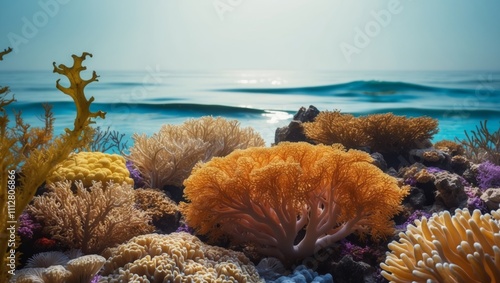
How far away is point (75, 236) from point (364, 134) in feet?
11.6

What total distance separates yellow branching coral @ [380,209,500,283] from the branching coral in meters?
2.06

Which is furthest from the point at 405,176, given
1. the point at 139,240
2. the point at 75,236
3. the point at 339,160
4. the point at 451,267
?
the point at 75,236

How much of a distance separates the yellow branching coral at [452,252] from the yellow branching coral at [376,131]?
2735 mm

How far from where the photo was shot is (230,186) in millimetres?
3180

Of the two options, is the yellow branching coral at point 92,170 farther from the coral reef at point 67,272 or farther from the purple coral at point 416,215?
the purple coral at point 416,215

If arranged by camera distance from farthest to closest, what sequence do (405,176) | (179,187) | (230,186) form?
(179,187) → (405,176) → (230,186)

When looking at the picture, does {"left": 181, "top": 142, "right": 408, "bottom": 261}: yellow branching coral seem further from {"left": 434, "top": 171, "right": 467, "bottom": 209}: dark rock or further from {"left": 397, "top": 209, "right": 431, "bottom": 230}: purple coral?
{"left": 434, "top": 171, "right": 467, "bottom": 209}: dark rock

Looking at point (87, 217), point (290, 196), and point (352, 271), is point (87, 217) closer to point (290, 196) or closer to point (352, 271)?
point (290, 196)

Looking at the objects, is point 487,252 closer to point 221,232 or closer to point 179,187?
point 221,232

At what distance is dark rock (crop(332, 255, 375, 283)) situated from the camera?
10.7 feet

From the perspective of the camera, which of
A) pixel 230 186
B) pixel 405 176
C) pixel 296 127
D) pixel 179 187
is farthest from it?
pixel 296 127

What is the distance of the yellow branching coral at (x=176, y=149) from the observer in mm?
4953

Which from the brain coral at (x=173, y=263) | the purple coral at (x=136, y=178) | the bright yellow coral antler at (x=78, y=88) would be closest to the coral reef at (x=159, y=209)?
the brain coral at (x=173, y=263)

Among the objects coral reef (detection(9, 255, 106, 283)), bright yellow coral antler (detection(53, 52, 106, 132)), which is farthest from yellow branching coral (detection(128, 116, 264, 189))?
bright yellow coral antler (detection(53, 52, 106, 132))
